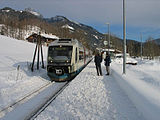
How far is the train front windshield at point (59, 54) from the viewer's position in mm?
11384

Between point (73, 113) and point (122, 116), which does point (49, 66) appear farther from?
point (122, 116)

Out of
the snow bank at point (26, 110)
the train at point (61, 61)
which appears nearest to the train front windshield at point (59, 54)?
the train at point (61, 61)

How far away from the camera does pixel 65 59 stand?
1136 centimetres

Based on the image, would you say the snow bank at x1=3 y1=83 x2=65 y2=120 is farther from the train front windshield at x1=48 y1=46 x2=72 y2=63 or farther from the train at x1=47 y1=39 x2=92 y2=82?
the train front windshield at x1=48 y1=46 x2=72 y2=63

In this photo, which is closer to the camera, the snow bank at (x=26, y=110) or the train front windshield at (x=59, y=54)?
the snow bank at (x=26, y=110)

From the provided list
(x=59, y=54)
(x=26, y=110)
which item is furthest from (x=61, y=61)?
(x=26, y=110)

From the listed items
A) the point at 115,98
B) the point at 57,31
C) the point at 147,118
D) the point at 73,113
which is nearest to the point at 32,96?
the point at 73,113

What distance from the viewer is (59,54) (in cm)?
1169

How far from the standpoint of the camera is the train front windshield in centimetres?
1138

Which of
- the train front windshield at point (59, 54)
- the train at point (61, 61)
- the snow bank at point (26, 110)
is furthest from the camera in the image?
the train front windshield at point (59, 54)

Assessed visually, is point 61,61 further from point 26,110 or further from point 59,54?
point 26,110

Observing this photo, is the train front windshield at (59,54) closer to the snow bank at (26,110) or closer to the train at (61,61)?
the train at (61,61)

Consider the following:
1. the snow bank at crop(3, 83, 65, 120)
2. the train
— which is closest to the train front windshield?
the train

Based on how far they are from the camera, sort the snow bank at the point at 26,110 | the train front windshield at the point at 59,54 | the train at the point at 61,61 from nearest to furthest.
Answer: the snow bank at the point at 26,110 < the train at the point at 61,61 < the train front windshield at the point at 59,54
